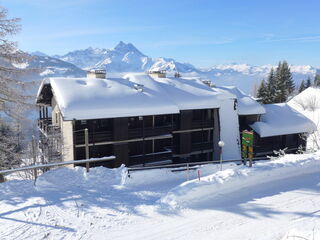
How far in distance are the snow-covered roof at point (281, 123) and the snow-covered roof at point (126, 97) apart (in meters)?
5.19

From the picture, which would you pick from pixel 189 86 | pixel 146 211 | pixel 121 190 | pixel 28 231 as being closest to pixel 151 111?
pixel 189 86

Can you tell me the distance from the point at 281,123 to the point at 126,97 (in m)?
15.0

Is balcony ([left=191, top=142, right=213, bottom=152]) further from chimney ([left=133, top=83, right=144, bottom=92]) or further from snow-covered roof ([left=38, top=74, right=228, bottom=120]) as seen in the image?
chimney ([left=133, top=83, right=144, bottom=92])

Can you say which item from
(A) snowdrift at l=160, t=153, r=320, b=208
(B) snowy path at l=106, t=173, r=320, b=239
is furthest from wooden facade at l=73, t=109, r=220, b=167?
(B) snowy path at l=106, t=173, r=320, b=239

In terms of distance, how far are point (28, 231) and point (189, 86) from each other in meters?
19.2

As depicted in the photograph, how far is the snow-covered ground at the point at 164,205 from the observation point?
6594 mm

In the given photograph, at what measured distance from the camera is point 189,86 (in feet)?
79.0

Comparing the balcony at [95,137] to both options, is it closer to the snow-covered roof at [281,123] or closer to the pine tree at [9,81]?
the pine tree at [9,81]

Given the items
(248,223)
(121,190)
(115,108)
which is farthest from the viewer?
(115,108)

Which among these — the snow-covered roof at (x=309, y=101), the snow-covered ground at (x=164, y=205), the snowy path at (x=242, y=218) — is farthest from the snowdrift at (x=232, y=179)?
the snow-covered roof at (x=309, y=101)

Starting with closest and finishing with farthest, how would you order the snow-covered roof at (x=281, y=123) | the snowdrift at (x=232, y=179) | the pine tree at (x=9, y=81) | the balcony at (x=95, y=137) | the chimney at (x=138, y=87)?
the snowdrift at (x=232, y=179) < the pine tree at (x=9, y=81) < the balcony at (x=95, y=137) < the chimney at (x=138, y=87) < the snow-covered roof at (x=281, y=123)

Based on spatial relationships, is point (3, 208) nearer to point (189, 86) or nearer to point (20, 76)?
point (20, 76)

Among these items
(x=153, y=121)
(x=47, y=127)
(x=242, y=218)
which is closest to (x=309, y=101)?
(x=153, y=121)

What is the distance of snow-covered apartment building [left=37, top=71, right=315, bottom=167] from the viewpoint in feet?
61.4
